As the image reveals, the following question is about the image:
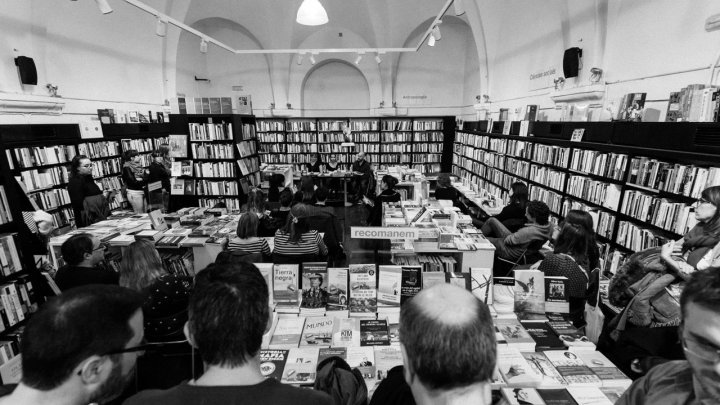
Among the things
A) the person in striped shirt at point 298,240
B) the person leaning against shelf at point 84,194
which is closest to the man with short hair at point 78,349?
the person in striped shirt at point 298,240

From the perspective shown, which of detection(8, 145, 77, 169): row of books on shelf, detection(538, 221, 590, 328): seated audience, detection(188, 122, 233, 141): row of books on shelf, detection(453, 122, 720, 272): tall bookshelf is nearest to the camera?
detection(538, 221, 590, 328): seated audience

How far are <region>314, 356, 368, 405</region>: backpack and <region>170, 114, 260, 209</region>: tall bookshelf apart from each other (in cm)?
650

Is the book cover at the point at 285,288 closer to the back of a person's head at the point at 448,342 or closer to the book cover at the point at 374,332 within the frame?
the book cover at the point at 374,332

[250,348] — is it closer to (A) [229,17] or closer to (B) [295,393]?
(B) [295,393]

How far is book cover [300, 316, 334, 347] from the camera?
220 centimetres

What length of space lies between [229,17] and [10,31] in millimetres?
6287

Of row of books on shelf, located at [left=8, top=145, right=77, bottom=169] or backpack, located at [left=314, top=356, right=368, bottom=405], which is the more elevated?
row of books on shelf, located at [left=8, top=145, right=77, bottom=169]

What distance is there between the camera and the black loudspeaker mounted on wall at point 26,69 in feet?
18.1

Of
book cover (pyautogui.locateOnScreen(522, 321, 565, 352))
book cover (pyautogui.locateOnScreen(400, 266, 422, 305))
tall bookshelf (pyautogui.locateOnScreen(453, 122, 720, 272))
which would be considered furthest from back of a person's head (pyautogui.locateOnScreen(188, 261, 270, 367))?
tall bookshelf (pyautogui.locateOnScreen(453, 122, 720, 272))

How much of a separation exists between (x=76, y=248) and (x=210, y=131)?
15.5 feet

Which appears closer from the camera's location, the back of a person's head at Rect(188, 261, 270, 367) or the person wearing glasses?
the back of a person's head at Rect(188, 261, 270, 367)

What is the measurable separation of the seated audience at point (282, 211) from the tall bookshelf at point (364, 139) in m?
6.69

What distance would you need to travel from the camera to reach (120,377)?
1041mm

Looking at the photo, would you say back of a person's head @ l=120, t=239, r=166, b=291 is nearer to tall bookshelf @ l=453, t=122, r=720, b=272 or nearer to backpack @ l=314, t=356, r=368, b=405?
backpack @ l=314, t=356, r=368, b=405
